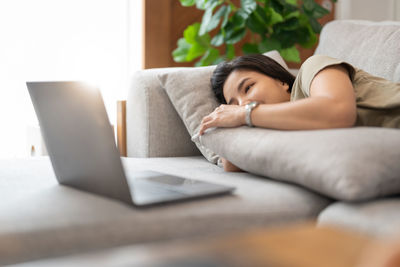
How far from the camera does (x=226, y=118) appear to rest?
1.46 metres

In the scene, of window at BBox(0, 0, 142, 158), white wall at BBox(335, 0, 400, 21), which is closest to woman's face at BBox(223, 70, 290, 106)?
window at BBox(0, 0, 142, 158)

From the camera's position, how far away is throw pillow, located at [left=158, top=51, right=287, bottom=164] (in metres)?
1.79

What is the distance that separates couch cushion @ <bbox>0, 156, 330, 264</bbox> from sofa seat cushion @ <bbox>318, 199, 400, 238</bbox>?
0.08m

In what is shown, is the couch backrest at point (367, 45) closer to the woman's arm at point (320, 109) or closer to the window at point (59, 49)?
the woman's arm at point (320, 109)

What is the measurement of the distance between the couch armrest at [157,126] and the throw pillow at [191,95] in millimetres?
70

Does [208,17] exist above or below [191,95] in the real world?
above

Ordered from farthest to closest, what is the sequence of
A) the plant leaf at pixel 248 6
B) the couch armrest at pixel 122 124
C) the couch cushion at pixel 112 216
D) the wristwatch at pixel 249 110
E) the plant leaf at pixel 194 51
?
the plant leaf at pixel 194 51 → the plant leaf at pixel 248 6 → the couch armrest at pixel 122 124 → the wristwatch at pixel 249 110 → the couch cushion at pixel 112 216

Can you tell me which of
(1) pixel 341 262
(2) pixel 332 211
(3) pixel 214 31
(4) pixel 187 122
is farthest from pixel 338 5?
(1) pixel 341 262

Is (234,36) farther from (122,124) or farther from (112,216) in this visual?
(112,216)

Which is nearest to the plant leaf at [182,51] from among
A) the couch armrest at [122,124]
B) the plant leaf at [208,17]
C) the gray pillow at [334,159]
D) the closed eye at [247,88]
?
the plant leaf at [208,17]

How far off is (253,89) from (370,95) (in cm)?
36

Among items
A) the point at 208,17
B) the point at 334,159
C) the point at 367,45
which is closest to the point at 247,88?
the point at 367,45

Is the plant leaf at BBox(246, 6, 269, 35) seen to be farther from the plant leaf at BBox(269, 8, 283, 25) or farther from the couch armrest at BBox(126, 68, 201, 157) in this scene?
the couch armrest at BBox(126, 68, 201, 157)

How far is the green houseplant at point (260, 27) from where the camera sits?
2.82 metres
